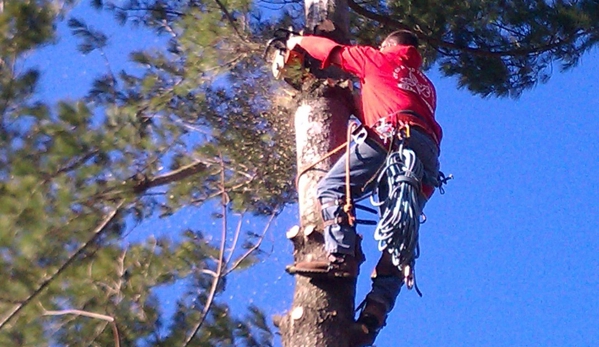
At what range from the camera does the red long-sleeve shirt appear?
4.56m

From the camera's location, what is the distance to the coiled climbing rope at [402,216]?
4.20 m

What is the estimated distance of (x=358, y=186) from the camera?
171 inches

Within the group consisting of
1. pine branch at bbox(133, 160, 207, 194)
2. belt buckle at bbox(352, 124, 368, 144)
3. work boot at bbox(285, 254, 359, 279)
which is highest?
belt buckle at bbox(352, 124, 368, 144)

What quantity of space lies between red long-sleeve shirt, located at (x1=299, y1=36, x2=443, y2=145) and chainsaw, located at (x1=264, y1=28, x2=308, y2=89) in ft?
0.21

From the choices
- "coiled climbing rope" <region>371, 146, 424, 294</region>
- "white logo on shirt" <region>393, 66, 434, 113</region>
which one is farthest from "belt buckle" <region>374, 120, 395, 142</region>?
"white logo on shirt" <region>393, 66, 434, 113</region>

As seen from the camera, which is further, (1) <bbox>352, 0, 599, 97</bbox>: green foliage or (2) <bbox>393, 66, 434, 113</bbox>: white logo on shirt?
(1) <bbox>352, 0, 599, 97</bbox>: green foliage

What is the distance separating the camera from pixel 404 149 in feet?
14.4

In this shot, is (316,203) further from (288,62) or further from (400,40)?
(400,40)

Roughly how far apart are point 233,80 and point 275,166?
51 cm

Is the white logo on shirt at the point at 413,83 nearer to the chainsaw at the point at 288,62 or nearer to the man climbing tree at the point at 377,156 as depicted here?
the man climbing tree at the point at 377,156

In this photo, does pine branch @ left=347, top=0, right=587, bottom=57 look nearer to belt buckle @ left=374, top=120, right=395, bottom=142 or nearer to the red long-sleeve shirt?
the red long-sleeve shirt

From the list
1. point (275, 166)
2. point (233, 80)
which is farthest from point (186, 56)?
point (275, 166)

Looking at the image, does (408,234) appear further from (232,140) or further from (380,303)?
(232,140)

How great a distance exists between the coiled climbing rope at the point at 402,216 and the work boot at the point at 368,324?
0.50 ft
